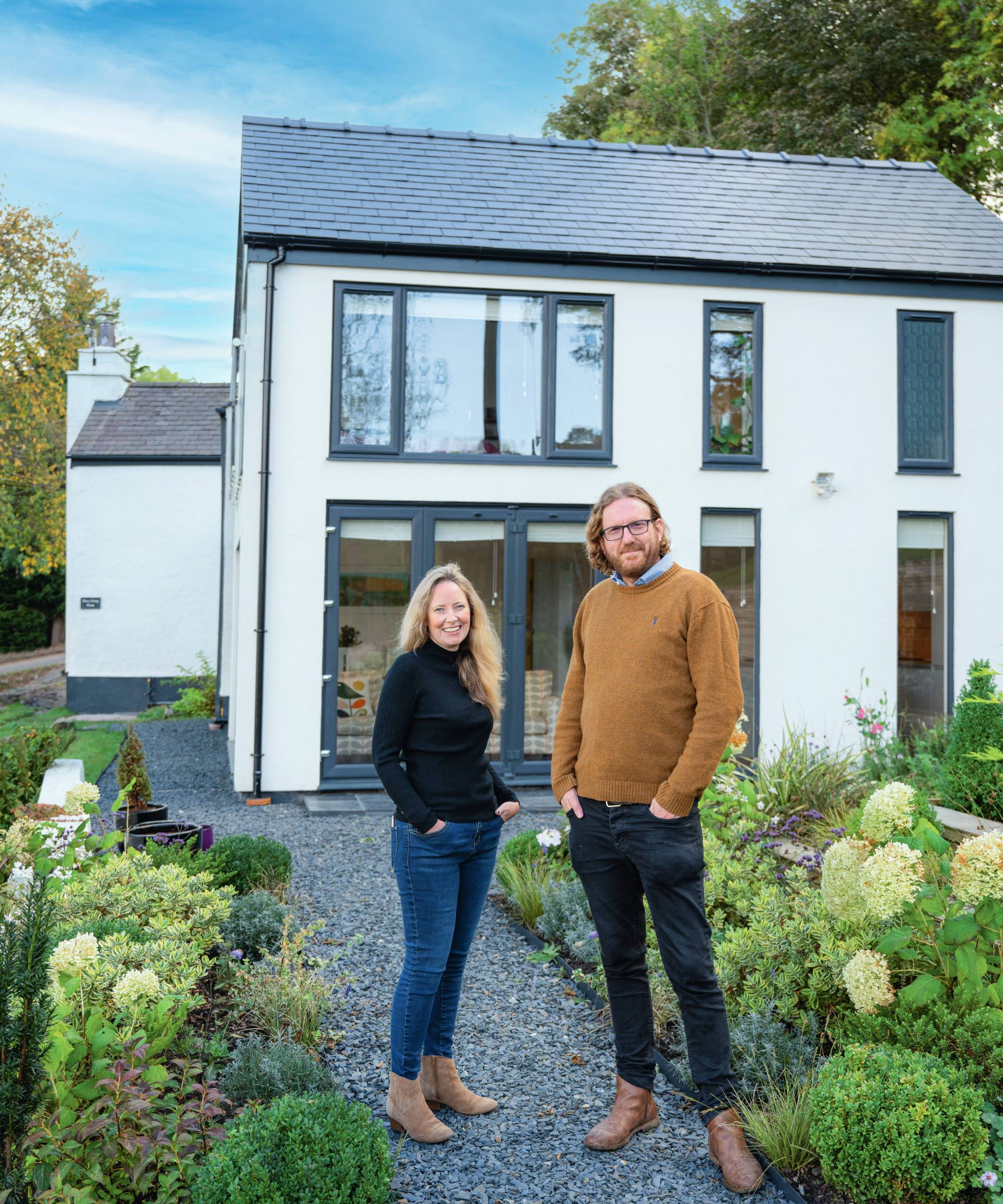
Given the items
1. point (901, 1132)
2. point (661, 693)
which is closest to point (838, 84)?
point (661, 693)

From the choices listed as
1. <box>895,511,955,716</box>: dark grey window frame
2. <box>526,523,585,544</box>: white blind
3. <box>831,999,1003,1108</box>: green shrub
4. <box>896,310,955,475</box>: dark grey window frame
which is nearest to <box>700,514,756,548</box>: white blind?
<box>526,523,585,544</box>: white blind

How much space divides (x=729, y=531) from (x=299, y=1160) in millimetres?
8705

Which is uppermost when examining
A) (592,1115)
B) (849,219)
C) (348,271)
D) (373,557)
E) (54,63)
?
(54,63)

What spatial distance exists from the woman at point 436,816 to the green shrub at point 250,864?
209cm

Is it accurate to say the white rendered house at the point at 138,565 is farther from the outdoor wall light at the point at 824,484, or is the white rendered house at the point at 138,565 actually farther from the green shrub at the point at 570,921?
the green shrub at the point at 570,921

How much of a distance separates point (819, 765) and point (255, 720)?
5.07 m

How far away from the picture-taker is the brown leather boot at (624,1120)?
321 centimetres

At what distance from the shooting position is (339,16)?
15.9 m

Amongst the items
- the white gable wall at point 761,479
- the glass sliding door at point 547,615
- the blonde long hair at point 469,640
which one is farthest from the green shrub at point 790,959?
the white gable wall at point 761,479

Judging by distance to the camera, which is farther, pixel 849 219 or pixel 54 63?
pixel 54 63

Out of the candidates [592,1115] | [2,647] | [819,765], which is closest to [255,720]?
[819,765]

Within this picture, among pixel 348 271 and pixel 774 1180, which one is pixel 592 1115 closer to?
pixel 774 1180

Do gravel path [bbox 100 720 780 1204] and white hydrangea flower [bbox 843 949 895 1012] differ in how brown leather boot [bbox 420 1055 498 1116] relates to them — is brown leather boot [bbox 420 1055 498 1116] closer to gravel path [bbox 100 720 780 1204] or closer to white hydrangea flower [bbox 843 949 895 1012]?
gravel path [bbox 100 720 780 1204]

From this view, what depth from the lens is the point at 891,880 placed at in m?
2.98
